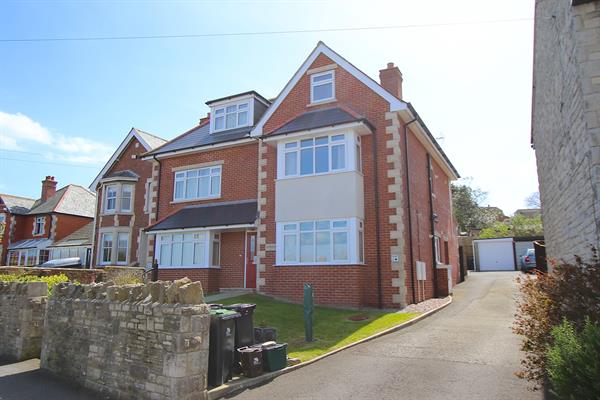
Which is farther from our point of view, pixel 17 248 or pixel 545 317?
pixel 17 248

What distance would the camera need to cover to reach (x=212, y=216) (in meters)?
18.7

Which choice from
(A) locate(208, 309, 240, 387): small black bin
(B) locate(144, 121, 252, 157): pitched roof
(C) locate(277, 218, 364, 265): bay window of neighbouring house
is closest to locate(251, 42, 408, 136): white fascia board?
(B) locate(144, 121, 252, 157): pitched roof

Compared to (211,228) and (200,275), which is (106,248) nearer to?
(200,275)

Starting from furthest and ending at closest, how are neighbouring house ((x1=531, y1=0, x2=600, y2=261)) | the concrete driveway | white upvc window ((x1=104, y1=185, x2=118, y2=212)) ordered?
white upvc window ((x1=104, y1=185, x2=118, y2=212)), neighbouring house ((x1=531, y1=0, x2=600, y2=261)), the concrete driveway

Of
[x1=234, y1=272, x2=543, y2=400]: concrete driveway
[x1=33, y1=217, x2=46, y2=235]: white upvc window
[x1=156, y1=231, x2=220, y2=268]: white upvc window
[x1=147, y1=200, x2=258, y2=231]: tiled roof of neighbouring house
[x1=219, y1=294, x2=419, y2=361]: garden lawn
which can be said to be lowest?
[x1=234, y1=272, x2=543, y2=400]: concrete driveway

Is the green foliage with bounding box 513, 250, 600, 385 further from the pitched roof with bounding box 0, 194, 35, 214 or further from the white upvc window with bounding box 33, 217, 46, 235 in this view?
the pitched roof with bounding box 0, 194, 35, 214

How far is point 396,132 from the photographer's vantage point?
15.6 m

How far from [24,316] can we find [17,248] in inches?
1219

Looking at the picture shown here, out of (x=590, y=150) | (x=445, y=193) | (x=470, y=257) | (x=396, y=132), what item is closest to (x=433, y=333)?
(x=590, y=150)

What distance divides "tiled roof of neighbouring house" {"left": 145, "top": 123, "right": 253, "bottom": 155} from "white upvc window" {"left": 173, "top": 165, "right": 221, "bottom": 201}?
1.23m

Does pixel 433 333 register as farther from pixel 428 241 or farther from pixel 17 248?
pixel 17 248

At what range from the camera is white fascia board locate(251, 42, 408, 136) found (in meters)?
15.9


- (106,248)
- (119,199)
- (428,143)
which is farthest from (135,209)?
(428,143)

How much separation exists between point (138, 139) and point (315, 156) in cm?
1488
